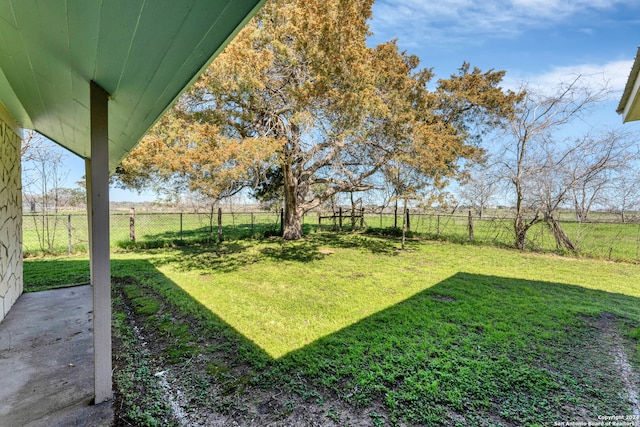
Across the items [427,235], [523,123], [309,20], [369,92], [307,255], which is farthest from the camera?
[427,235]

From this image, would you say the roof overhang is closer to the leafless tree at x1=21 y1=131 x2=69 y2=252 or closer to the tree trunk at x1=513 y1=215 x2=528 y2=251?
the tree trunk at x1=513 y1=215 x2=528 y2=251

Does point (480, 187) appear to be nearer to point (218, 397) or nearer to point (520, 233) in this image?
point (520, 233)

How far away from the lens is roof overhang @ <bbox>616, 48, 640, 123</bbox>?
2.35m

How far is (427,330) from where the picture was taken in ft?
10.3

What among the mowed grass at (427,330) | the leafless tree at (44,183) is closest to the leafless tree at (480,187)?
the mowed grass at (427,330)

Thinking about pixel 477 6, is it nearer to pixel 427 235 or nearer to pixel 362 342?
pixel 362 342

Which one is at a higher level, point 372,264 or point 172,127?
point 172,127

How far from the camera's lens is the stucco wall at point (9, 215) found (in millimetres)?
3367

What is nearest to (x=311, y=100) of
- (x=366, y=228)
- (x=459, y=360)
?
(x=459, y=360)

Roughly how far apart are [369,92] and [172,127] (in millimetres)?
3934

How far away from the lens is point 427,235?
35.4 feet

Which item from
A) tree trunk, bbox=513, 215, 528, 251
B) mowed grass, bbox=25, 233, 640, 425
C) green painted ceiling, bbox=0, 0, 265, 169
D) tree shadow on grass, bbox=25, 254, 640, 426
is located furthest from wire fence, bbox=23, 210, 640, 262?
green painted ceiling, bbox=0, 0, 265, 169

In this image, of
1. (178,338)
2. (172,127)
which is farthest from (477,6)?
(178,338)

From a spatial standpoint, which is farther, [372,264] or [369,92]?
[372,264]
